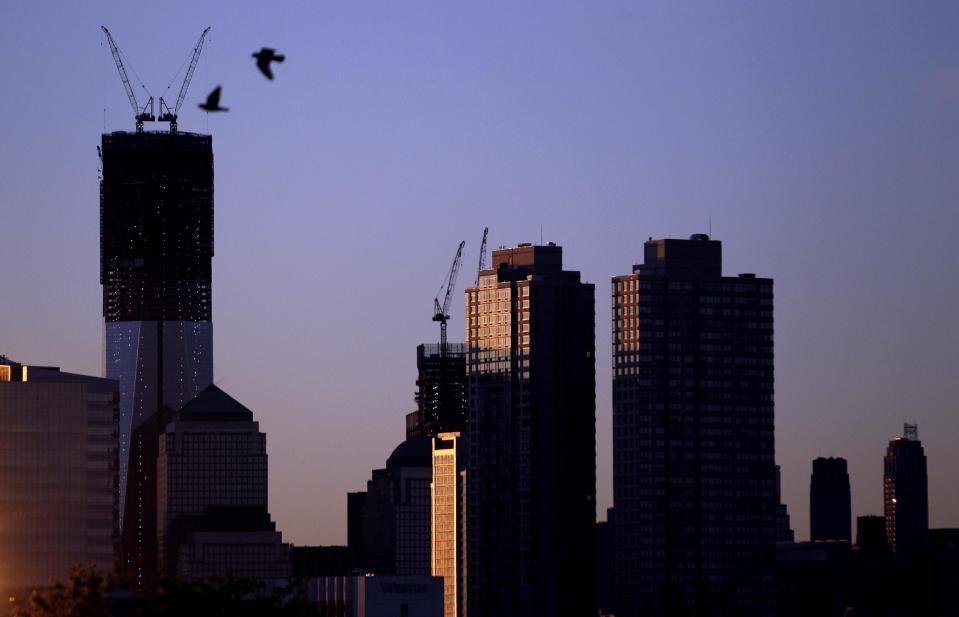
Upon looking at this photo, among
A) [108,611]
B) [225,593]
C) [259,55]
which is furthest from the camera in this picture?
[225,593]

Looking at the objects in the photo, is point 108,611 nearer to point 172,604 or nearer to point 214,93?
point 172,604

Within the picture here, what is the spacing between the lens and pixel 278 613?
125125mm

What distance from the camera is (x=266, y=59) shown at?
264 feet

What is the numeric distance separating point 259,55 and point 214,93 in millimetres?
2052

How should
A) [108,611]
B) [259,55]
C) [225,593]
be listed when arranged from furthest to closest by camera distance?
[225,593], [108,611], [259,55]

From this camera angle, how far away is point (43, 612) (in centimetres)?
12756

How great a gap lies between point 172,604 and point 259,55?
47189mm

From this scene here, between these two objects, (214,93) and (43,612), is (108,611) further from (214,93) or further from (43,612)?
(214,93)

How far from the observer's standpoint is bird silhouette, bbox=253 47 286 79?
80.2 meters

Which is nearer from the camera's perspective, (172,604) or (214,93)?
(214,93)

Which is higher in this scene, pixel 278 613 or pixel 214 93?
pixel 214 93

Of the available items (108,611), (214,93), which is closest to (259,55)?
(214,93)

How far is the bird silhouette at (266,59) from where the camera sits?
8019 centimetres

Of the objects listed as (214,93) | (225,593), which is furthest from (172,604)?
(214,93)
